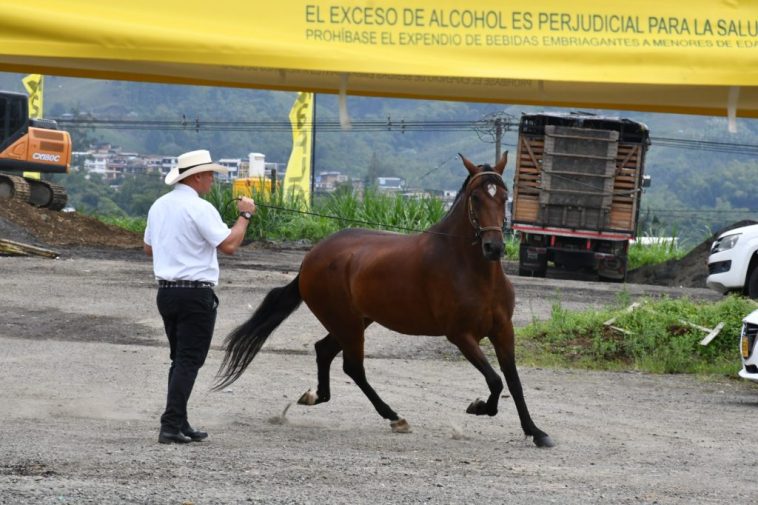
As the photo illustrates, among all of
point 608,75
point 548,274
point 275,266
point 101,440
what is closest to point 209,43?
point 608,75

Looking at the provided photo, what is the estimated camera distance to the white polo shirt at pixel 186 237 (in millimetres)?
8758

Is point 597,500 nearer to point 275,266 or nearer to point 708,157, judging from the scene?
point 275,266

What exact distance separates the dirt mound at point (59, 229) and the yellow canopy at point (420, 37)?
87.4 feet

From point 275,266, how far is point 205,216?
19864 millimetres

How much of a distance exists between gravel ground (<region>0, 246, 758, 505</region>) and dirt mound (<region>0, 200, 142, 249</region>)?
14.5 metres

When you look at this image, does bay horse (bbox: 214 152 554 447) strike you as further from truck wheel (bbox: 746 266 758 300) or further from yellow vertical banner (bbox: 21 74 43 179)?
yellow vertical banner (bbox: 21 74 43 179)

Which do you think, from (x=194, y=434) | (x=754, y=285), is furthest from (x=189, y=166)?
(x=754, y=285)

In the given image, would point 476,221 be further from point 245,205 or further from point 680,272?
point 680,272

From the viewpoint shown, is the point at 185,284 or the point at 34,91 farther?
the point at 34,91

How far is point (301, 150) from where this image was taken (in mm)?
47219

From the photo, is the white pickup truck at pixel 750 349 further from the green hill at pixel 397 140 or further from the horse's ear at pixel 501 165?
the green hill at pixel 397 140

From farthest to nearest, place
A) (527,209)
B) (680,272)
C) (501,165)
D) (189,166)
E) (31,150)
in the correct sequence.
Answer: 1. (31,150)
2. (680,272)
3. (527,209)
4. (501,165)
5. (189,166)

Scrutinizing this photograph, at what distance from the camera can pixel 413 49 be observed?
561cm

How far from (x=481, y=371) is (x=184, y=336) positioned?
214 cm
